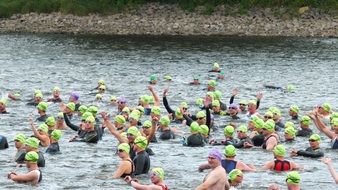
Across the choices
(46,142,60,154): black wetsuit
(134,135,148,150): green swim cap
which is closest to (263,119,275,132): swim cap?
(134,135,148,150): green swim cap

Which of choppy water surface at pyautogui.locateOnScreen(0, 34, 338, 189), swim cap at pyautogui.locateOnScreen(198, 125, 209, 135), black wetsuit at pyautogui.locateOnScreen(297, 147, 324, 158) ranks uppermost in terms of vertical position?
swim cap at pyautogui.locateOnScreen(198, 125, 209, 135)

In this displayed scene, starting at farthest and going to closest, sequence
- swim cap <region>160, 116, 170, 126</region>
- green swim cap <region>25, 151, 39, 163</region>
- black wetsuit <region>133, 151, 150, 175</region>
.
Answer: swim cap <region>160, 116, 170, 126</region>
black wetsuit <region>133, 151, 150, 175</region>
green swim cap <region>25, 151, 39, 163</region>

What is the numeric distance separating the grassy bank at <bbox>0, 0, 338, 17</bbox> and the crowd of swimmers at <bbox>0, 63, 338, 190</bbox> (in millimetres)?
53233

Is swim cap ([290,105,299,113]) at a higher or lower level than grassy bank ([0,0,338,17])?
lower

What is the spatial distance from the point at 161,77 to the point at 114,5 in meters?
42.8

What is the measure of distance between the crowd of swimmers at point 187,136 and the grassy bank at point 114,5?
2096 inches

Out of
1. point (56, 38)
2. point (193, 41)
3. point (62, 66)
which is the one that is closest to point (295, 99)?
point (62, 66)

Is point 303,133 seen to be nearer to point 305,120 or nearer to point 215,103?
point 305,120

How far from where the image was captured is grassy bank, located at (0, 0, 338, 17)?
93.9m

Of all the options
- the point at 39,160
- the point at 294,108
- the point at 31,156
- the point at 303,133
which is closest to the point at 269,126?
the point at 303,133

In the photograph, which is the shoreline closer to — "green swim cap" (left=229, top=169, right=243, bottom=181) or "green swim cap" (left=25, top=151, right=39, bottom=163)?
"green swim cap" (left=25, top=151, right=39, bottom=163)

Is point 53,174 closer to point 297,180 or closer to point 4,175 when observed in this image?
point 4,175

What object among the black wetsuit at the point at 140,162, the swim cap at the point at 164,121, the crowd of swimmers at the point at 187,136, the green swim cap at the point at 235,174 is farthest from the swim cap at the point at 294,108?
the green swim cap at the point at 235,174

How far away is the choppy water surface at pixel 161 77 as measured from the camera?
91.2 ft
